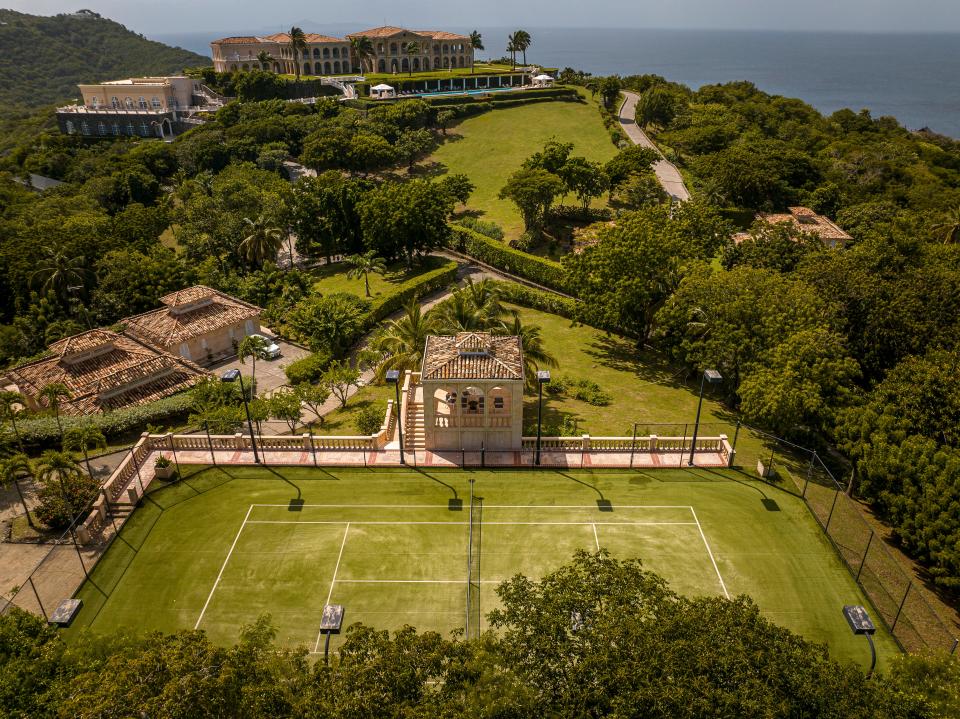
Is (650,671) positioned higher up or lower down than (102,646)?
higher up

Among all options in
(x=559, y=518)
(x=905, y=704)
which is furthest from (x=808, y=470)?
(x=905, y=704)

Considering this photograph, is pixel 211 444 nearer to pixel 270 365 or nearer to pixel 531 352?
pixel 270 365

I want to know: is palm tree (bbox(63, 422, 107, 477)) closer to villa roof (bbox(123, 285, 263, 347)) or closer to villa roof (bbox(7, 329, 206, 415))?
villa roof (bbox(7, 329, 206, 415))

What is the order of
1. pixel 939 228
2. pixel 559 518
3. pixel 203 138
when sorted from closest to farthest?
pixel 559 518
pixel 939 228
pixel 203 138

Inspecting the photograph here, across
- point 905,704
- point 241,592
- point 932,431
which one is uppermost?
point 905,704

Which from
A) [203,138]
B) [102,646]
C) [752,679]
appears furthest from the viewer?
[203,138]

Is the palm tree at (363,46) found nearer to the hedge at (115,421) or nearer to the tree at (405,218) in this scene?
the tree at (405,218)

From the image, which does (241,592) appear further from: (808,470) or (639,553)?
(808,470)
